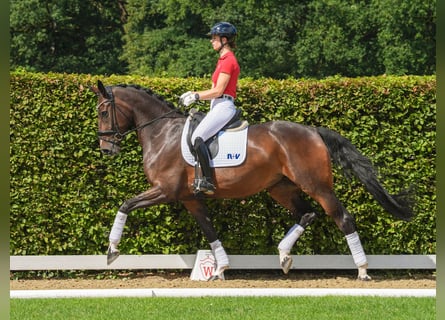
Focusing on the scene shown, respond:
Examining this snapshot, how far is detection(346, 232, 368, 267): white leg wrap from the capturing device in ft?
27.3

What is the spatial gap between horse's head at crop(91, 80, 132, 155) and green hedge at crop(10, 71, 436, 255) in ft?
2.00

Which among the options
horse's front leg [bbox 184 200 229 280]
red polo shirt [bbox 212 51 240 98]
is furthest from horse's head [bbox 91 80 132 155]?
red polo shirt [bbox 212 51 240 98]

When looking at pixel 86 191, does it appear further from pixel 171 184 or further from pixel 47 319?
pixel 47 319

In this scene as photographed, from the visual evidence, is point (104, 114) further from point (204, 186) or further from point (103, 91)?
point (204, 186)

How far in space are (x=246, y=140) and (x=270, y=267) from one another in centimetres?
196

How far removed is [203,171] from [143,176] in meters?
1.36

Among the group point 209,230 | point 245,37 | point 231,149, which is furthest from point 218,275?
point 245,37

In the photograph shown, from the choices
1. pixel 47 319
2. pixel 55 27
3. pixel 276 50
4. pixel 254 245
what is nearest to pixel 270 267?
pixel 254 245

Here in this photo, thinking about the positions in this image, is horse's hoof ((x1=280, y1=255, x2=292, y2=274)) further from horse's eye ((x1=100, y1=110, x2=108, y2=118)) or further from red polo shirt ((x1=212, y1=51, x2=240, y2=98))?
horse's eye ((x1=100, y1=110, x2=108, y2=118))

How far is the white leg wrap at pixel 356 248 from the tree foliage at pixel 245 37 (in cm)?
2059

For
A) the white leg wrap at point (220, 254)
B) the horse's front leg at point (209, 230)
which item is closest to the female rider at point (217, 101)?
the horse's front leg at point (209, 230)

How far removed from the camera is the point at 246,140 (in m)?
8.17

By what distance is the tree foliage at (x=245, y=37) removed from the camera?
28641 mm

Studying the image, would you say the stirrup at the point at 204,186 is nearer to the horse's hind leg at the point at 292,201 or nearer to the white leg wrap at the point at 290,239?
the horse's hind leg at the point at 292,201
